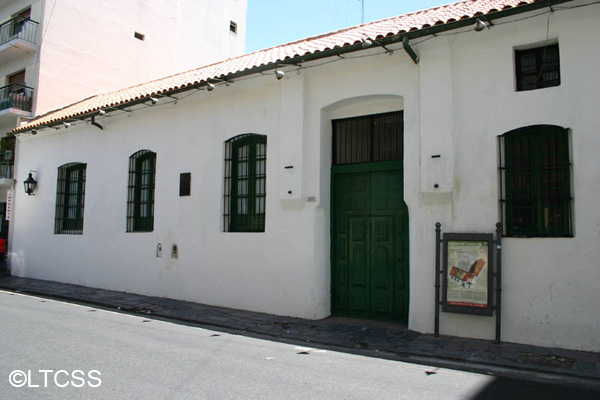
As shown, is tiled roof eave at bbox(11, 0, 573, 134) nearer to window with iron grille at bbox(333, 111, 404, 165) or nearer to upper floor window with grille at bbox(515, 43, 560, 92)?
upper floor window with grille at bbox(515, 43, 560, 92)

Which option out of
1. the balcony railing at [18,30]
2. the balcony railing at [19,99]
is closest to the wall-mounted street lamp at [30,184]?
the balcony railing at [19,99]

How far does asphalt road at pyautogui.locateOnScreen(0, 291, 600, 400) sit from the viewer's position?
475 cm

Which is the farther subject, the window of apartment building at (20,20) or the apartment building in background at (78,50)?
the window of apartment building at (20,20)

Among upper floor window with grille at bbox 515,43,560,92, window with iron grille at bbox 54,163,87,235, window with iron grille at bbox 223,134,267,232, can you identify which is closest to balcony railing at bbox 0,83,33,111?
window with iron grille at bbox 54,163,87,235

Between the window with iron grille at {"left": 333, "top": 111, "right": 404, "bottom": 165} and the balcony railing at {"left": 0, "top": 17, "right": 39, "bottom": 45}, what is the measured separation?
547 inches

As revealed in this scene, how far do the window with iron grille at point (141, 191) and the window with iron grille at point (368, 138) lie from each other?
5.50 metres

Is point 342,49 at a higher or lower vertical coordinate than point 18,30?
lower

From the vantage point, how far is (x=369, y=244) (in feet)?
29.1

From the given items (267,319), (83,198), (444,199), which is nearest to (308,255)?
(267,319)

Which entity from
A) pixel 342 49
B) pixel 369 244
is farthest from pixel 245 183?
pixel 342 49

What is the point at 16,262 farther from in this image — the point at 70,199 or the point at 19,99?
the point at 19,99

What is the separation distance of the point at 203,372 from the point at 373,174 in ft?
16.4

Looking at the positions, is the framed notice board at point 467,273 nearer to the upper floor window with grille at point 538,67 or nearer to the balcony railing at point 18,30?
the upper floor window with grille at point 538,67

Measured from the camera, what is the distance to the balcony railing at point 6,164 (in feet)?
56.5
